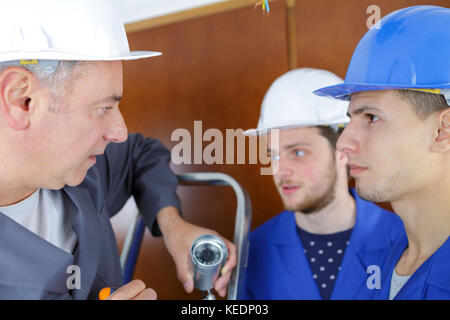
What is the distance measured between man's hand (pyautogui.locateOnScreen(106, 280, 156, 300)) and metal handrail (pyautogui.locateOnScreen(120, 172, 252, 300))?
42 cm

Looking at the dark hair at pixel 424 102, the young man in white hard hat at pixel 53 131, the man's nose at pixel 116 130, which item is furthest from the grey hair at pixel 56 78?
the dark hair at pixel 424 102

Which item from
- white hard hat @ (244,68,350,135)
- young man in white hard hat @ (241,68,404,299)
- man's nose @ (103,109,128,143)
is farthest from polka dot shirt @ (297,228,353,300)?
man's nose @ (103,109,128,143)

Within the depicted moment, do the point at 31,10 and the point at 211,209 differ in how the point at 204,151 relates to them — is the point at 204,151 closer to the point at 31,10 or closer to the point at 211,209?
the point at 211,209

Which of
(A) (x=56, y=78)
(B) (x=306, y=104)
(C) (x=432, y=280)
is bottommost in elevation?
(C) (x=432, y=280)

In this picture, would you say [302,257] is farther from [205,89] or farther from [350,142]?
[205,89]

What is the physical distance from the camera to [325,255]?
1.38 metres

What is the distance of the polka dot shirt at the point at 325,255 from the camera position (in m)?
1.34

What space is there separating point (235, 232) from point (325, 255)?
31cm

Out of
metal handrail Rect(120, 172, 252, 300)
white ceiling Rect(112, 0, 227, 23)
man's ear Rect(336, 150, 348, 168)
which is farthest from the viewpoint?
white ceiling Rect(112, 0, 227, 23)

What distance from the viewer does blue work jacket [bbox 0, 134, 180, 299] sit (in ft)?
2.66

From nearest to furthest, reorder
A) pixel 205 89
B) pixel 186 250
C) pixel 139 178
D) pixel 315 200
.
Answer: pixel 186 250, pixel 139 178, pixel 315 200, pixel 205 89

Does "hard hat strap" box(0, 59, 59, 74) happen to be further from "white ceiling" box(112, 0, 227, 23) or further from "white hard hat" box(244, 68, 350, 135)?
"white ceiling" box(112, 0, 227, 23)

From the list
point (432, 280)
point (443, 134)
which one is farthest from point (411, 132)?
point (432, 280)

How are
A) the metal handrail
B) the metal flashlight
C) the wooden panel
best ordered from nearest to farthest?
1. the metal flashlight
2. the metal handrail
3. the wooden panel
